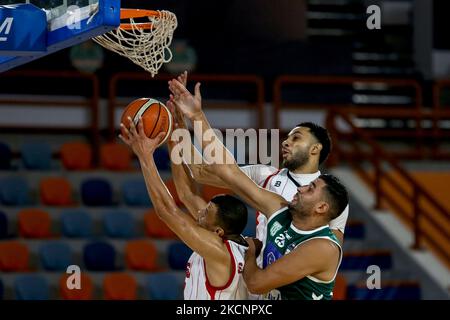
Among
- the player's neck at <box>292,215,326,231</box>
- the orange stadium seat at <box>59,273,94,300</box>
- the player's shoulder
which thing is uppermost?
the player's shoulder

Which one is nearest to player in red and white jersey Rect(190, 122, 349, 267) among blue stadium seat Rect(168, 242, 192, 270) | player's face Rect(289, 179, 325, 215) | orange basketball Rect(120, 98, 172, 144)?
orange basketball Rect(120, 98, 172, 144)

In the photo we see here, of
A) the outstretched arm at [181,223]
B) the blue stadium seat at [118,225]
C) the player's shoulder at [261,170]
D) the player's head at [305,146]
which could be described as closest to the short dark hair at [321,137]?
the player's head at [305,146]

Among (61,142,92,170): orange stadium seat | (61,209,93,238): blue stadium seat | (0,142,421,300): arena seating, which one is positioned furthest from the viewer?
(61,142,92,170): orange stadium seat

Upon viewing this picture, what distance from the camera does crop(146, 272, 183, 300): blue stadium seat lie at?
8.70 meters

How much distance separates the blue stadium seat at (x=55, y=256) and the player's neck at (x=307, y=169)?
11.3ft

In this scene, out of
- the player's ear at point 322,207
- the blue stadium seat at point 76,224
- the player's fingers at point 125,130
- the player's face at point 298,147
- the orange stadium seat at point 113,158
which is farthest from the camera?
the orange stadium seat at point 113,158

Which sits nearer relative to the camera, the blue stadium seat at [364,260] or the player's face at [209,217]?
the player's face at [209,217]

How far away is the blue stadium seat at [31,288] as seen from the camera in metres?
8.52

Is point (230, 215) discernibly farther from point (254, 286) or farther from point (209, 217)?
point (254, 286)

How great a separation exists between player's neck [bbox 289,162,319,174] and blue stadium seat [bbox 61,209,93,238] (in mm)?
3669

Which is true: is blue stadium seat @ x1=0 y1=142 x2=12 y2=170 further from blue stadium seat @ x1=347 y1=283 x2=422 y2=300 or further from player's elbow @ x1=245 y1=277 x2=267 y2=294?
player's elbow @ x1=245 y1=277 x2=267 y2=294

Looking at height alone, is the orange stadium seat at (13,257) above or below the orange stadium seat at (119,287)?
above

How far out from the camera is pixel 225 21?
11617mm

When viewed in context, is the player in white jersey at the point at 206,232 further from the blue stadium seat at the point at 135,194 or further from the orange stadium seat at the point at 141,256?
the blue stadium seat at the point at 135,194
